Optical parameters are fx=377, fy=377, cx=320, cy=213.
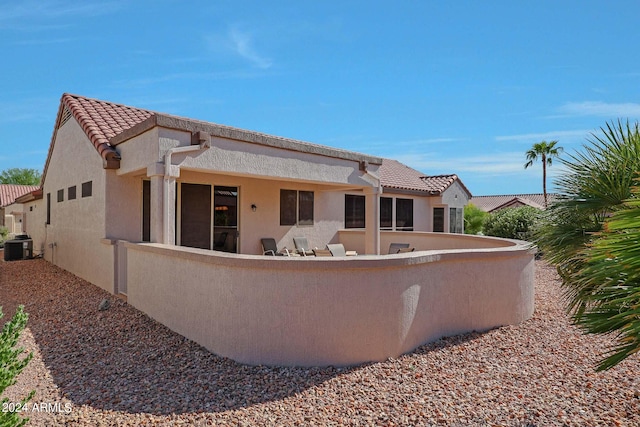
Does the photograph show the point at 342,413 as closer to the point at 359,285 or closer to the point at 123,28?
the point at 359,285

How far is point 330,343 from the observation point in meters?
5.89

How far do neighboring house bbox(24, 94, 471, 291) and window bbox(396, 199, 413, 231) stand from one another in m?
3.52

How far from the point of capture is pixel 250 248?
13406mm

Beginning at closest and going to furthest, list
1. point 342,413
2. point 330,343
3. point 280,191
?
point 342,413, point 330,343, point 280,191

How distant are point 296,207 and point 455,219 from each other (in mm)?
14438

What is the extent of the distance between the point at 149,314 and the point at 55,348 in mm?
1781

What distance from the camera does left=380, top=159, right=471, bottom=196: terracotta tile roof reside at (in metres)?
21.3

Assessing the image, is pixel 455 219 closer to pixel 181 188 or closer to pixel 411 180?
pixel 411 180

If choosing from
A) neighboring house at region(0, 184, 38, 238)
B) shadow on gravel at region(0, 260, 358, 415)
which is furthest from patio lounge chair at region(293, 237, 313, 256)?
neighboring house at region(0, 184, 38, 238)

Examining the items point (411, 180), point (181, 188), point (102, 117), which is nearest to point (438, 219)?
point (411, 180)

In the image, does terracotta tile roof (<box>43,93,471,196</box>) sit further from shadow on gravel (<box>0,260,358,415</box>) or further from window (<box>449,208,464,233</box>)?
window (<box>449,208,464,233</box>)

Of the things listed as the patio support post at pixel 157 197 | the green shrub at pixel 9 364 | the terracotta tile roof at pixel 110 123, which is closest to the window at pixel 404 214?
the terracotta tile roof at pixel 110 123

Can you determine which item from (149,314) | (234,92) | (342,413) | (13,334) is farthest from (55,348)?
(234,92)

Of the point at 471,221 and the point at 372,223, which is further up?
the point at 372,223
